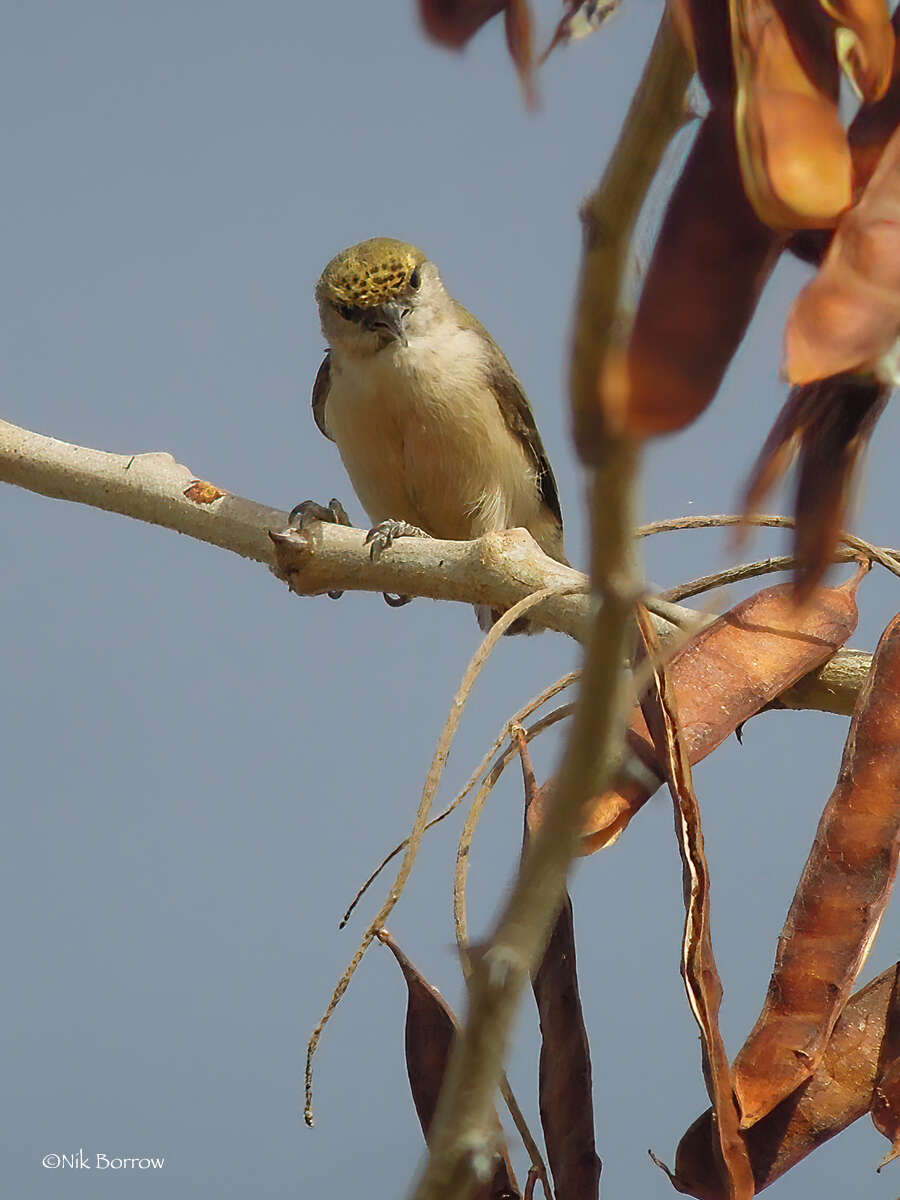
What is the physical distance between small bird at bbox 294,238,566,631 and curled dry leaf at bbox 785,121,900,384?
345cm

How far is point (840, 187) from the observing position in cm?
48

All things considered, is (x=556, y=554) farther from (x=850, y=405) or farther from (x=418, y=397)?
(x=850, y=405)

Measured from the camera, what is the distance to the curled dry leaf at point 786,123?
462 millimetres

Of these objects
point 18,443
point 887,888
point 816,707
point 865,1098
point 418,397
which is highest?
point 418,397

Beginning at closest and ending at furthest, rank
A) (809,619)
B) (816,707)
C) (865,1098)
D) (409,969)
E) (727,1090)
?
(727,1090) → (865,1098) → (409,969) → (809,619) → (816,707)

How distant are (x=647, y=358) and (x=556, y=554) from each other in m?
4.17

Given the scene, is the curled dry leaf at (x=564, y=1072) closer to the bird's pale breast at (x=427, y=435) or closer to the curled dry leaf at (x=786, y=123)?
the curled dry leaf at (x=786, y=123)

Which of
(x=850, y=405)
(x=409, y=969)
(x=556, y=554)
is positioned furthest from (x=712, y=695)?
(x=556, y=554)

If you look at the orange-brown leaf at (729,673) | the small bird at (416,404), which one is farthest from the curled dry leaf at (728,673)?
the small bird at (416,404)

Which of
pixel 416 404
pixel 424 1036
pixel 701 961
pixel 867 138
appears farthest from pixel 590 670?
pixel 416 404

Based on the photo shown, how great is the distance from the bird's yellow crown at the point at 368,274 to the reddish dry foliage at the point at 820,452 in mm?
3622

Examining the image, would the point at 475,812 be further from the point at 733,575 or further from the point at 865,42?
the point at 865,42

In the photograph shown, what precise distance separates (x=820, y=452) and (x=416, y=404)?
348cm

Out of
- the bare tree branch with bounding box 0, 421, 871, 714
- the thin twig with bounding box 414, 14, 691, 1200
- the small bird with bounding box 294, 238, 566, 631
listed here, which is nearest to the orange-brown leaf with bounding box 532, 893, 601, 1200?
the bare tree branch with bounding box 0, 421, 871, 714
